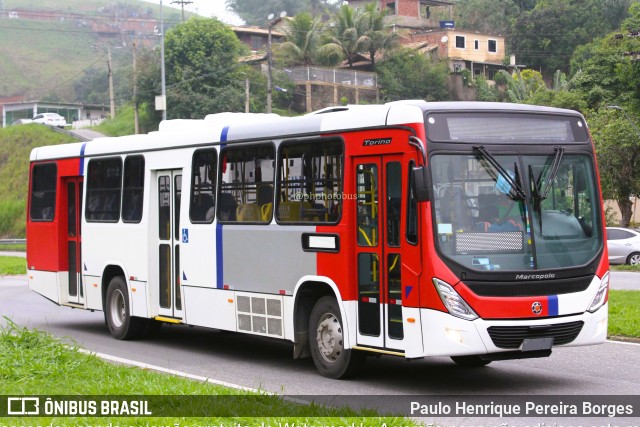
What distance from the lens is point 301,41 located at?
88562 millimetres

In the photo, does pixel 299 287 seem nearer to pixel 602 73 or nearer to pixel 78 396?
pixel 78 396

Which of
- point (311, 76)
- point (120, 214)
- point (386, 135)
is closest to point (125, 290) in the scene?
point (120, 214)

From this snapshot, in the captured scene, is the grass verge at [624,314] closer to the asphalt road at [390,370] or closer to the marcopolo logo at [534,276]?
the asphalt road at [390,370]

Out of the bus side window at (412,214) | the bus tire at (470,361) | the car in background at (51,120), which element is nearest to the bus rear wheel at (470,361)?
the bus tire at (470,361)

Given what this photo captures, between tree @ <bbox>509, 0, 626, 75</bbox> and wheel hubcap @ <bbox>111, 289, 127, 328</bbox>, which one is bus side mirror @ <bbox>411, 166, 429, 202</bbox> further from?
tree @ <bbox>509, 0, 626, 75</bbox>

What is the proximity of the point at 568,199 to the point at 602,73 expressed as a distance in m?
54.7

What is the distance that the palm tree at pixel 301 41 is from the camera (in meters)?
87.3

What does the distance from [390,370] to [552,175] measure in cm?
323

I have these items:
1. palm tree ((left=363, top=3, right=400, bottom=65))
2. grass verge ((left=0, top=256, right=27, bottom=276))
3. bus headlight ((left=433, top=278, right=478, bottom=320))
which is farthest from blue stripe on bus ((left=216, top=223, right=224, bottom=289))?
palm tree ((left=363, top=3, right=400, bottom=65))

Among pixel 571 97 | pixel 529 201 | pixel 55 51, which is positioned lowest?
pixel 529 201

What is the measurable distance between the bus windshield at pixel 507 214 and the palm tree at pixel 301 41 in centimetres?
7632

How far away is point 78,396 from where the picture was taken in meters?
10.2

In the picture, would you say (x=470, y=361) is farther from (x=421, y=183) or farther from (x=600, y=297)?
(x=421, y=183)

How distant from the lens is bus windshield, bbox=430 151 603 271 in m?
11.0
